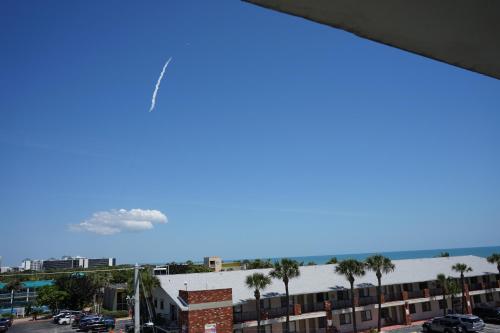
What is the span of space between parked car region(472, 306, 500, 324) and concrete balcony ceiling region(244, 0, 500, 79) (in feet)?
154

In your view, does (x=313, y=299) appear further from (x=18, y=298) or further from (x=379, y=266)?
(x=18, y=298)

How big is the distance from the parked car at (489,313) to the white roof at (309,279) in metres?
4.80

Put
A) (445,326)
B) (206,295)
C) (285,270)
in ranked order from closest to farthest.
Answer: (206,295) < (445,326) < (285,270)

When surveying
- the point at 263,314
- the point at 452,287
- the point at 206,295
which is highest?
the point at 206,295

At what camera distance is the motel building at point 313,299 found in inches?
1212

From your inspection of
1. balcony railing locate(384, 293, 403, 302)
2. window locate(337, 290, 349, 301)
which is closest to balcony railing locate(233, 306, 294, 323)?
window locate(337, 290, 349, 301)

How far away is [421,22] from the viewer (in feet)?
6.00

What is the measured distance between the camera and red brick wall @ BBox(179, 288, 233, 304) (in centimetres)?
2994

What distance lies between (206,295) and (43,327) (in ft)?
96.0

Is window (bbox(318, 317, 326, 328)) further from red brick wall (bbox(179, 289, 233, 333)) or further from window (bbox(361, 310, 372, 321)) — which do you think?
red brick wall (bbox(179, 289, 233, 333))

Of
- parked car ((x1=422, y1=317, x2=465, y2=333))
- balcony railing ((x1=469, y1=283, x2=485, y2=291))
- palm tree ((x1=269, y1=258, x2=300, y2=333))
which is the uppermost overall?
palm tree ((x1=269, y1=258, x2=300, y2=333))

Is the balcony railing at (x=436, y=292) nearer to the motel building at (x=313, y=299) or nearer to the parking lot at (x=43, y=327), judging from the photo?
the motel building at (x=313, y=299)

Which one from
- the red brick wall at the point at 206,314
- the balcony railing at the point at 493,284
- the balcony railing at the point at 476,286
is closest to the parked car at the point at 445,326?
the balcony railing at the point at 476,286

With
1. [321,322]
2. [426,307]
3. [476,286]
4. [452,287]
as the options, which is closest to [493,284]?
[476,286]
